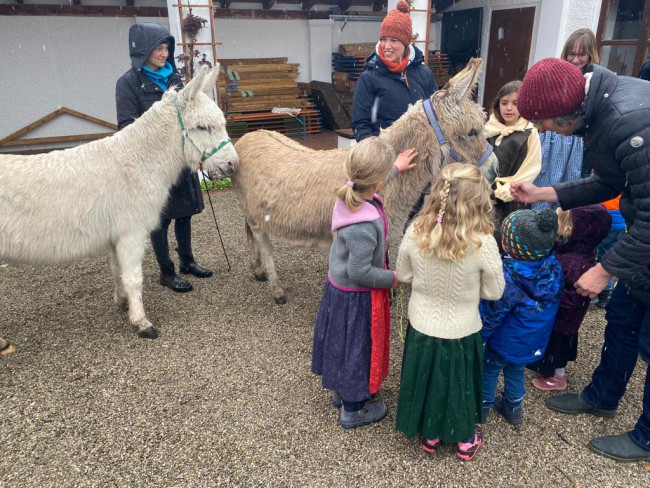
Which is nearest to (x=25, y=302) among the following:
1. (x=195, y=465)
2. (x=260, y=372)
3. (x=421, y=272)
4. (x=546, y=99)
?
(x=260, y=372)

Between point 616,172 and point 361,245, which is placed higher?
point 616,172

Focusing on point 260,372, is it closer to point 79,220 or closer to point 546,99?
point 79,220

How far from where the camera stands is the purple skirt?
7.82 feet

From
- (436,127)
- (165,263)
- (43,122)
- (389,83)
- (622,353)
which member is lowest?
(165,263)

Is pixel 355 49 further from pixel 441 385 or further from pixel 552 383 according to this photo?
pixel 441 385

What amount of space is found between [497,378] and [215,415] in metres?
1.70

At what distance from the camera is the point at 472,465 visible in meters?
2.38

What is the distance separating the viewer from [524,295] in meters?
2.30

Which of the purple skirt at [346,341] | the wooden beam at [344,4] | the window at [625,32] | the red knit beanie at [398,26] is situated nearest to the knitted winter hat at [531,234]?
the purple skirt at [346,341]

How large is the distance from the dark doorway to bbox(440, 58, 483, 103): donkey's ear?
8.46 metres

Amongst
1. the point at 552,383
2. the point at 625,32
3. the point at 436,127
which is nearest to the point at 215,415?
the point at 552,383

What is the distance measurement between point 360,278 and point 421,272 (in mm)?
302

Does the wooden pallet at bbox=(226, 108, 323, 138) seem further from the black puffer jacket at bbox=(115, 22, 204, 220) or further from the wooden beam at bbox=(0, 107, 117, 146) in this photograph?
the black puffer jacket at bbox=(115, 22, 204, 220)

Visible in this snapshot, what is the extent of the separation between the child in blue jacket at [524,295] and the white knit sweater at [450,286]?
0.20 metres
